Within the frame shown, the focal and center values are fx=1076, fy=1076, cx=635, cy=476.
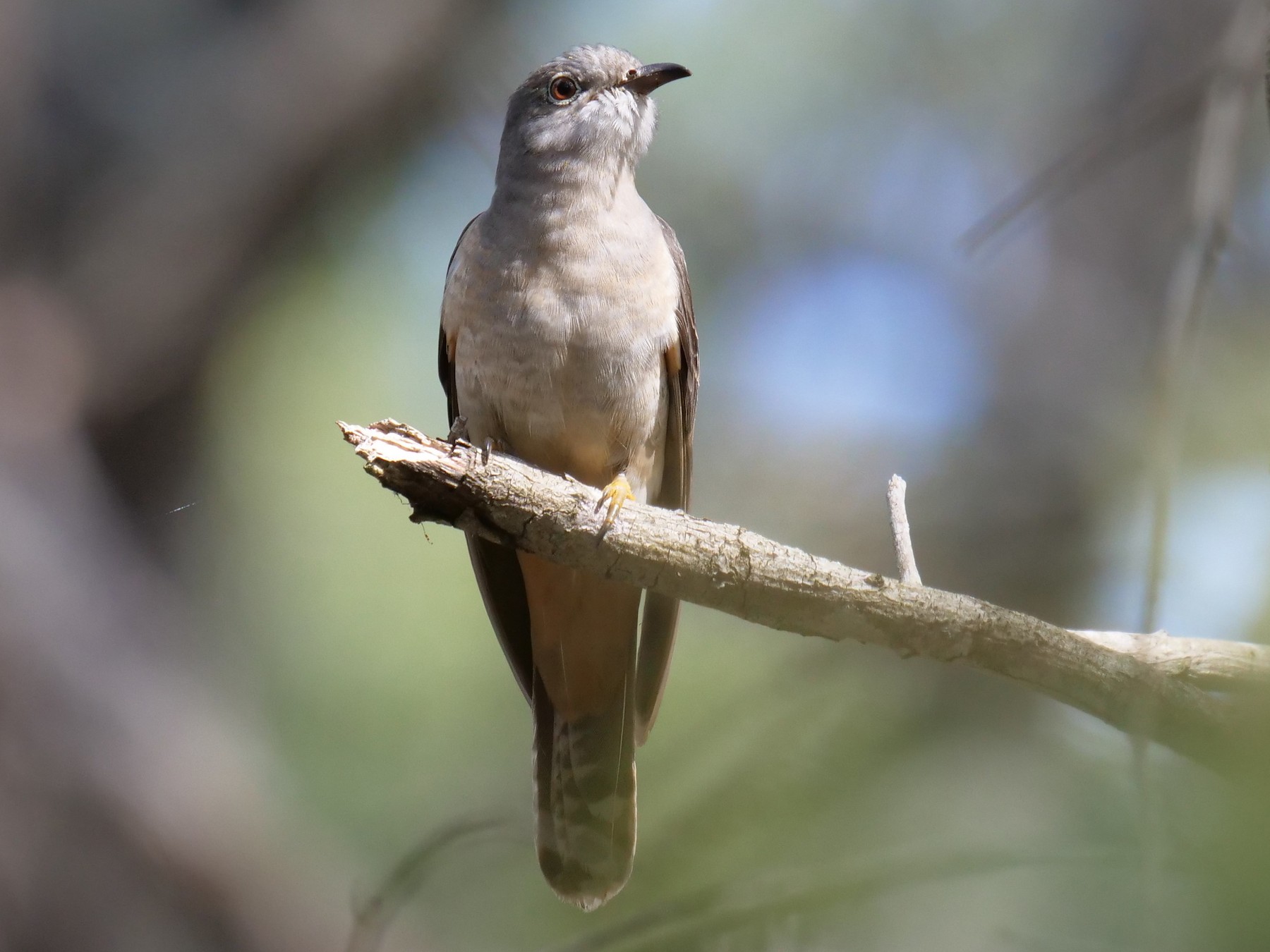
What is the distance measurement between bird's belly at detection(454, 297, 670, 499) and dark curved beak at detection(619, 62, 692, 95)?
1152 mm

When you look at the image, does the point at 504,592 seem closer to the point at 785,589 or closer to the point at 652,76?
the point at 785,589

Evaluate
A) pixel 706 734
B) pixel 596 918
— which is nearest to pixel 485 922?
pixel 596 918

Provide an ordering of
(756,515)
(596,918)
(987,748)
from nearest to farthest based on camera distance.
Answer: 1. (596,918)
2. (987,748)
3. (756,515)

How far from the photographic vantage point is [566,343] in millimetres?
3723

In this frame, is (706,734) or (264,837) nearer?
(706,734)

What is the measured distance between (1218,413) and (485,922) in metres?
4.10

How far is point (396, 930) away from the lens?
15.1 feet

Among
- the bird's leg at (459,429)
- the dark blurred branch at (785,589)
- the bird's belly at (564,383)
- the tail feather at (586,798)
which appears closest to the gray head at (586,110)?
the bird's belly at (564,383)

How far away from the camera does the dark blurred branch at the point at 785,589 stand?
2.61 meters

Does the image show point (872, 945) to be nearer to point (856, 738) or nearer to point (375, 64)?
point (856, 738)

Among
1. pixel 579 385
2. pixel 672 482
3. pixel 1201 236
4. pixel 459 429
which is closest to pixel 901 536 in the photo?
pixel 1201 236

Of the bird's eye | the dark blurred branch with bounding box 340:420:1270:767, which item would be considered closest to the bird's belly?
the dark blurred branch with bounding box 340:420:1270:767

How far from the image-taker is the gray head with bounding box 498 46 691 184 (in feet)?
13.9

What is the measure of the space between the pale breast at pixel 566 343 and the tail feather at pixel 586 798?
3.40ft
